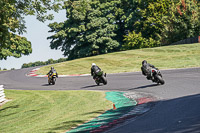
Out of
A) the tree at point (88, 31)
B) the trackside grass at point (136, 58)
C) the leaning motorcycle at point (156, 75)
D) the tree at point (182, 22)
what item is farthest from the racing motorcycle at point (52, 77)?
the tree at point (88, 31)

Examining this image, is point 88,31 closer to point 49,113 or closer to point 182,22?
point 182,22

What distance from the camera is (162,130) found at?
6.38 meters

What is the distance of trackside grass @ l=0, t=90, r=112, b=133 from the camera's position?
31.4 ft

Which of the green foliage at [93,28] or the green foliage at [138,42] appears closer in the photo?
the green foliage at [138,42]

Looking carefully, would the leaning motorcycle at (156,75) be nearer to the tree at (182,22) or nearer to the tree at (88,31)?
the tree at (182,22)

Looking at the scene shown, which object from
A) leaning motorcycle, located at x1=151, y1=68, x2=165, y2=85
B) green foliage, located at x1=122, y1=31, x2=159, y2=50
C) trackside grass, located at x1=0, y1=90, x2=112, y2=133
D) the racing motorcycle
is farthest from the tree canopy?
trackside grass, located at x1=0, y1=90, x2=112, y2=133

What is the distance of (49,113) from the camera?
1222 cm

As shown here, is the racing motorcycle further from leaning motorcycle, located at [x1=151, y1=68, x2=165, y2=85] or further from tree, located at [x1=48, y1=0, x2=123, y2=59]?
tree, located at [x1=48, y1=0, x2=123, y2=59]

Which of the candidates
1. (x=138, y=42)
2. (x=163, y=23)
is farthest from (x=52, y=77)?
(x=163, y=23)

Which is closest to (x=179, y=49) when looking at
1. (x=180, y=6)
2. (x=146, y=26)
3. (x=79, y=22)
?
(x=180, y=6)

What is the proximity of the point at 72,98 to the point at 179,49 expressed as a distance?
27.4 m

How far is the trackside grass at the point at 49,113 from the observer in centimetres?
956

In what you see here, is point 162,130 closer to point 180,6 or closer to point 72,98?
point 72,98

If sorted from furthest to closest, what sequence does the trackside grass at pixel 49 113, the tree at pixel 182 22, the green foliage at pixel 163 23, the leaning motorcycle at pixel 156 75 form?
the green foliage at pixel 163 23
the tree at pixel 182 22
the leaning motorcycle at pixel 156 75
the trackside grass at pixel 49 113
